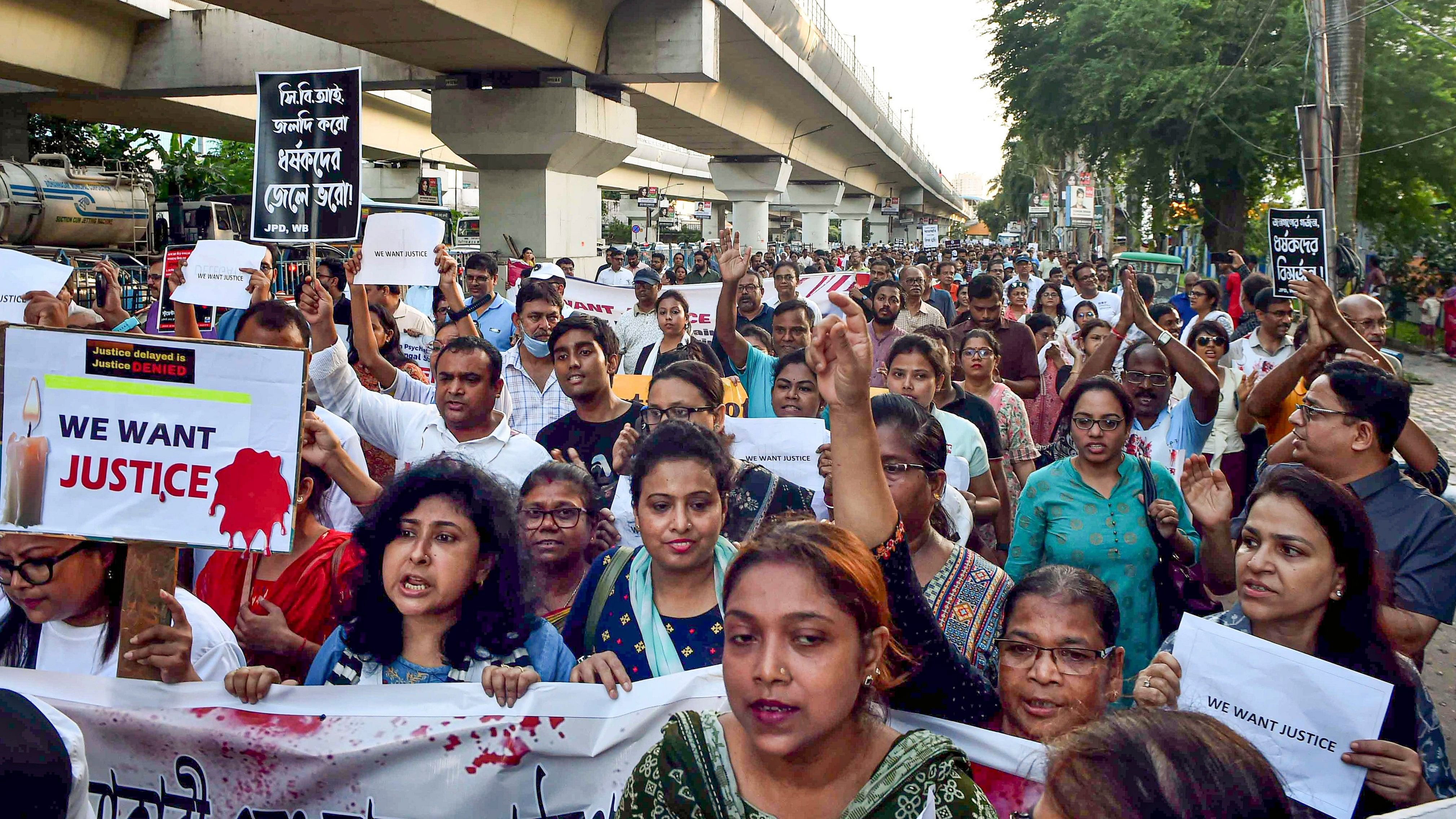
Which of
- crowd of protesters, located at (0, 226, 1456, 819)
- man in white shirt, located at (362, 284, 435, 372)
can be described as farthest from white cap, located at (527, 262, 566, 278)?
crowd of protesters, located at (0, 226, 1456, 819)

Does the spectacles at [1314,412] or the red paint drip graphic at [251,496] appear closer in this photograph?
the red paint drip graphic at [251,496]

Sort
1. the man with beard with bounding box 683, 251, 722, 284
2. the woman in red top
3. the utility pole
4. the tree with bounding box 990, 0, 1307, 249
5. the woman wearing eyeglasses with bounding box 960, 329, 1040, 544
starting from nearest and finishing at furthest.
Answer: the woman in red top, the woman wearing eyeglasses with bounding box 960, 329, 1040, 544, the utility pole, the man with beard with bounding box 683, 251, 722, 284, the tree with bounding box 990, 0, 1307, 249

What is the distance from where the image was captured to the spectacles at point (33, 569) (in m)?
2.77

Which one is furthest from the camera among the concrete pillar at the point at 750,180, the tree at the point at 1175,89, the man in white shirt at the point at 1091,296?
the concrete pillar at the point at 750,180

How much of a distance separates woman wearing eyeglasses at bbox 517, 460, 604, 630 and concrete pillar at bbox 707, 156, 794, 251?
32.0 m

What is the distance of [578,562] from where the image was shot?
3.70 metres

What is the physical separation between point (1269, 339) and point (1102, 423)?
3.55m

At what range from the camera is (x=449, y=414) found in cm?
459

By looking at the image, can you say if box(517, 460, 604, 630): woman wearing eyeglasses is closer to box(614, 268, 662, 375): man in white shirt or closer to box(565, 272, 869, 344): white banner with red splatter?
box(565, 272, 869, 344): white banner with red splatter

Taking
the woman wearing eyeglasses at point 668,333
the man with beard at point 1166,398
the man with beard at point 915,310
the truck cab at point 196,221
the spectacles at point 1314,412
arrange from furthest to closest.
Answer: the truck cab at point 196,221 < the man with beard at point 915,310 < the woman wearing eyeglasses at point 668,333 < the man with beard at point 1166,398 < the spectacles at point 1314,412

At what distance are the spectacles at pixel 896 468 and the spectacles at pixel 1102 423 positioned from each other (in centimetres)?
113

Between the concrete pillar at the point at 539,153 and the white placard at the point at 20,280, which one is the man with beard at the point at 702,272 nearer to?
the concrete pillar at the point at 539,153

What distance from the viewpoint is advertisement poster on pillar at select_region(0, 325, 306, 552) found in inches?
108

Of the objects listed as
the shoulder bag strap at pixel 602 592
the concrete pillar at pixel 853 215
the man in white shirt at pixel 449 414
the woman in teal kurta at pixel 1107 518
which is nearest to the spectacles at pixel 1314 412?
the woman in teal kurta at pixel 1107 518
